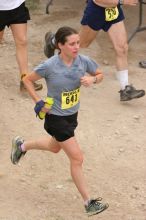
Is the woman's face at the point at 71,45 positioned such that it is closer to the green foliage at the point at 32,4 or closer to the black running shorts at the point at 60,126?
the black running shorts at the point at 60,126

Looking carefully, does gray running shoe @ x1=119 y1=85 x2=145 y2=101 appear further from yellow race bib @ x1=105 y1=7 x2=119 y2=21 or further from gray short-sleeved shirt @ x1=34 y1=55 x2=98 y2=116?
gray short-sleeved shirt @ x1=34 y1=55 x2=98 y2=116

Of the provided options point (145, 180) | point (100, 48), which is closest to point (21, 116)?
point (145, 180)

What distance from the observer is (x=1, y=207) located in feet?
13.6

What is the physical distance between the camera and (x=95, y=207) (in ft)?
12.9

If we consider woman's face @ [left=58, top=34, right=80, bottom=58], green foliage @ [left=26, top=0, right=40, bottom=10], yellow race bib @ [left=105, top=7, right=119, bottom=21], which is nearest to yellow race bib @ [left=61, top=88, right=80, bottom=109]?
woman's face @ [left=58, top=34, right=80, bottom=58]

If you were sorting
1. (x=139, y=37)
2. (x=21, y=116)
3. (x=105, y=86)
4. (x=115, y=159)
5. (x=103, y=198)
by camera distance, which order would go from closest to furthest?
(x=103, y=198) < (x=115, y=159) < (x=21, y=116) < (x=105, y=86) < (x=139, y=37)

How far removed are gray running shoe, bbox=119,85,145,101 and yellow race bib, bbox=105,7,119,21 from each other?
28.7 inches

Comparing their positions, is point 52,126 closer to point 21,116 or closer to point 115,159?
point 115,159

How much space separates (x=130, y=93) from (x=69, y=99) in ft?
6.81

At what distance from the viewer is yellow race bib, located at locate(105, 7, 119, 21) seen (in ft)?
18.5

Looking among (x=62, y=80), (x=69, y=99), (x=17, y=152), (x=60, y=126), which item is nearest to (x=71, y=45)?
(x=62, y=80)

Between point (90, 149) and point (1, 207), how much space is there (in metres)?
1.18

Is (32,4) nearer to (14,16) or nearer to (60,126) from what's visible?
(14,16)

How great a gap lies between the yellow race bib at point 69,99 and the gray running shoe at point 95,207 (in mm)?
682
